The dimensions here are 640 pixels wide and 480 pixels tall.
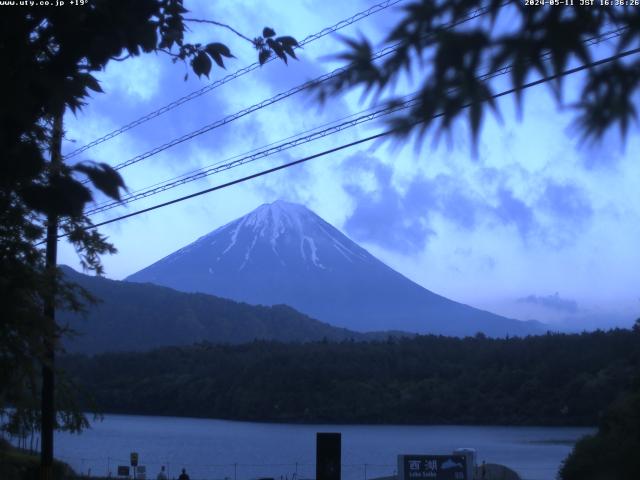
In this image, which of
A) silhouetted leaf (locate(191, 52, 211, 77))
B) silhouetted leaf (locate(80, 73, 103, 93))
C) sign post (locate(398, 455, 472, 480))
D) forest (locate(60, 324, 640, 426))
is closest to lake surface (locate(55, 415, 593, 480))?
forest (locate(60, 324, 640, 426))

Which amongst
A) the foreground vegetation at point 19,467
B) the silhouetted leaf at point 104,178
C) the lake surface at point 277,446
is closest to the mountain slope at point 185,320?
the lake surface at point 277,446

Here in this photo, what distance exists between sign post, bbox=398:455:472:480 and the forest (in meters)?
23.6

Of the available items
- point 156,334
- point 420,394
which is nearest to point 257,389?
point 420,394

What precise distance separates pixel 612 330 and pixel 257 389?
32422mm

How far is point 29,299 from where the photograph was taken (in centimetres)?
892

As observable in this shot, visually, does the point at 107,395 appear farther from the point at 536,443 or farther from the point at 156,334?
the point at 156,334

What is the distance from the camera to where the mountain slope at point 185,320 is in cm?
10356

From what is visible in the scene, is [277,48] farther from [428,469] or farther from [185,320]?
[185,320]

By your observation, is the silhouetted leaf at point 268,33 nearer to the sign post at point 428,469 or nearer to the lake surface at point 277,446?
the sign post at point 428,469

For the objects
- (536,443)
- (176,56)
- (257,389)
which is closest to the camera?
(176,56)

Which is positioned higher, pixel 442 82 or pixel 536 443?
pixel 442 82

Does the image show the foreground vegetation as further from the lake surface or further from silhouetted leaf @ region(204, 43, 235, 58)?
the lake surface

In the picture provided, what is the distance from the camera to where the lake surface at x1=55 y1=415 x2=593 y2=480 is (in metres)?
41.5

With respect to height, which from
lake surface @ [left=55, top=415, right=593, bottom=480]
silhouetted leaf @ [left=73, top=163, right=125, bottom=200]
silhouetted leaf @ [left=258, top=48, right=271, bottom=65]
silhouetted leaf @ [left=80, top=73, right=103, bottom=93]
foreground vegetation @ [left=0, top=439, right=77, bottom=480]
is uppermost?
silhouetted leaf @ [left=258, top=48, right=271, bottom=65]
